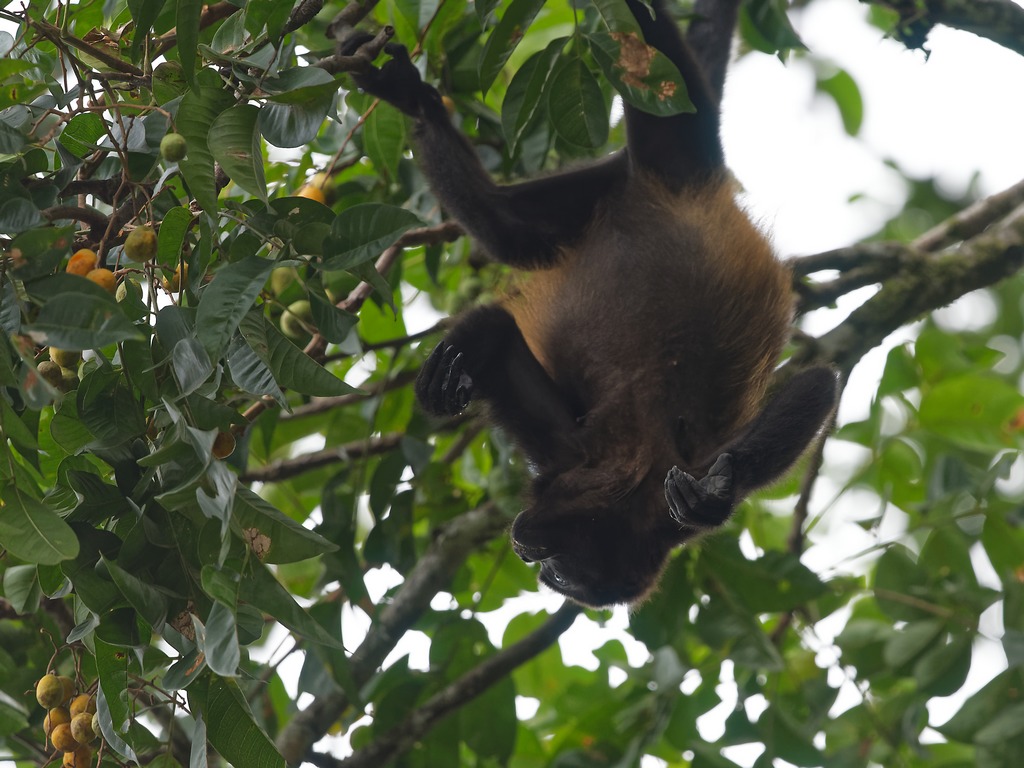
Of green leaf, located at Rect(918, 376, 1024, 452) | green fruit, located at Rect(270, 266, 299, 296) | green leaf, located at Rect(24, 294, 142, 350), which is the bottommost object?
green leaf, located at Rect(918, 376, 1024, 452)

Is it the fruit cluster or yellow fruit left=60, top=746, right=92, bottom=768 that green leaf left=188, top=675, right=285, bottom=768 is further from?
yellow fruit left=60, top=746, right=92, bottom=768

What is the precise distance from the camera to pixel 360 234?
6.88 feet

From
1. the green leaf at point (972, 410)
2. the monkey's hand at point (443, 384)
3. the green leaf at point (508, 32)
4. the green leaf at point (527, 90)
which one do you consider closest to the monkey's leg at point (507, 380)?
the monkey's hand at point (443, 384)

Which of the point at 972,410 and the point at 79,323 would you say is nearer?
the point at 79,323

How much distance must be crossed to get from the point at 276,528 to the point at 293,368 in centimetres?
30

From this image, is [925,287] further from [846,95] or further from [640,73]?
[640,73]

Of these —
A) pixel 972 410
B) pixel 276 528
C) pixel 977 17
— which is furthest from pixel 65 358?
pixel 972 410

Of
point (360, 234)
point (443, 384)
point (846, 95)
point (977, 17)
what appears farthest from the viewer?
point (846, 95)

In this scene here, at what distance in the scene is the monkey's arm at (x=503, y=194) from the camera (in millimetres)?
3559

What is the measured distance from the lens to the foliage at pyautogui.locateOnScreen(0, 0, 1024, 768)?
76.2 inches

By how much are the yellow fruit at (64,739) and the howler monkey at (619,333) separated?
1.36 m

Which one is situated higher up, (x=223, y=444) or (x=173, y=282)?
(x=173, y=282)

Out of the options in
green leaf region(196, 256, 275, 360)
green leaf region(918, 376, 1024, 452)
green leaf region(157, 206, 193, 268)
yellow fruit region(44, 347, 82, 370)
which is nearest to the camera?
green leaf region(196, 256, 275, 360)

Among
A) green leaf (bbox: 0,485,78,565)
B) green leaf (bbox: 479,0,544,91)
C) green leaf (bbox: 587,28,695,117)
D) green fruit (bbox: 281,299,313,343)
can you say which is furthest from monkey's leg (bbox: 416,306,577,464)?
green leaf (bbox: 0,485,78,565)
